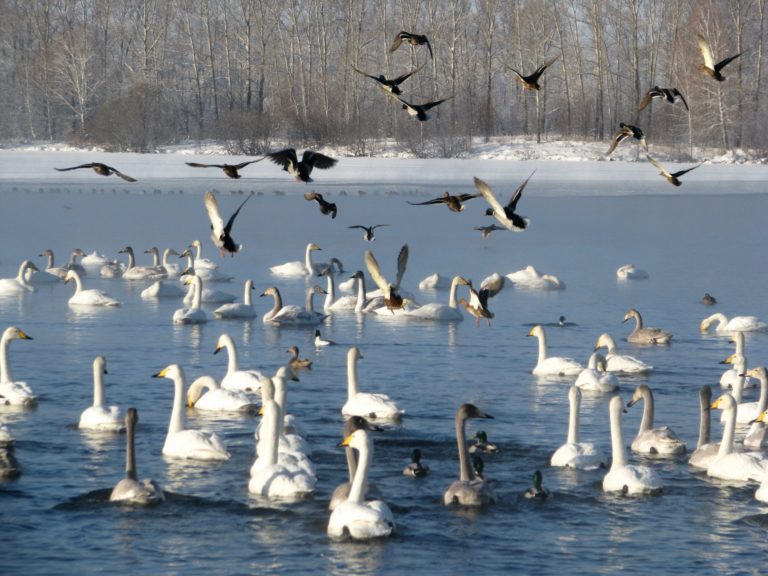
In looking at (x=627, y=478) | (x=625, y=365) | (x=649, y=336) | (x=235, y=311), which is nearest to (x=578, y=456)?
(x=627, y=478)

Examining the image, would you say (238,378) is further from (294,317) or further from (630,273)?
(630,273)

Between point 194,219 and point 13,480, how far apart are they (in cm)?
2494

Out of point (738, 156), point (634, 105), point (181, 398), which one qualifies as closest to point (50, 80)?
point (634, 105)

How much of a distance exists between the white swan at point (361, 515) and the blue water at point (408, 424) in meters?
0.09

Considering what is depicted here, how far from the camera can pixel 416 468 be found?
11156 millimetres

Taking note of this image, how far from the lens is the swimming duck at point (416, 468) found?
1116cm

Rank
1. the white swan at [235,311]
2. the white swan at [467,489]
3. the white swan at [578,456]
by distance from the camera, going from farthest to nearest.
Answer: the white swan at [235,311], the white swan at [578,456], the white swan at [467,489]

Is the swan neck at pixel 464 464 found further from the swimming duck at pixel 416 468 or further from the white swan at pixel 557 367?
the white swan at pixel 557 367

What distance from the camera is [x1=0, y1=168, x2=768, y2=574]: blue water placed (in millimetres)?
9453

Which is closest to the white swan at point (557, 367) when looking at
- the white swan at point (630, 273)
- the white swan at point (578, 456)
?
the white swan at point (578, 456)

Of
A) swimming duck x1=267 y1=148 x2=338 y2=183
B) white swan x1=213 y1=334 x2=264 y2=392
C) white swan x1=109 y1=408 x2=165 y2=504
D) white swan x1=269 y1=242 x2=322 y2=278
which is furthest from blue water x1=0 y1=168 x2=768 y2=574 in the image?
swimming duck x1=267 y1=148 x2=338 y2=183

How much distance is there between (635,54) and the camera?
61.3 meters

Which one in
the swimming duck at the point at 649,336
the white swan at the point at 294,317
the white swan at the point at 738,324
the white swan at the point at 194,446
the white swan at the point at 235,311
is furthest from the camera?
the white swan at the point at 235,311

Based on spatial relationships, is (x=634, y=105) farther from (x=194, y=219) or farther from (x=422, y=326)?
(x=422, y=326)
